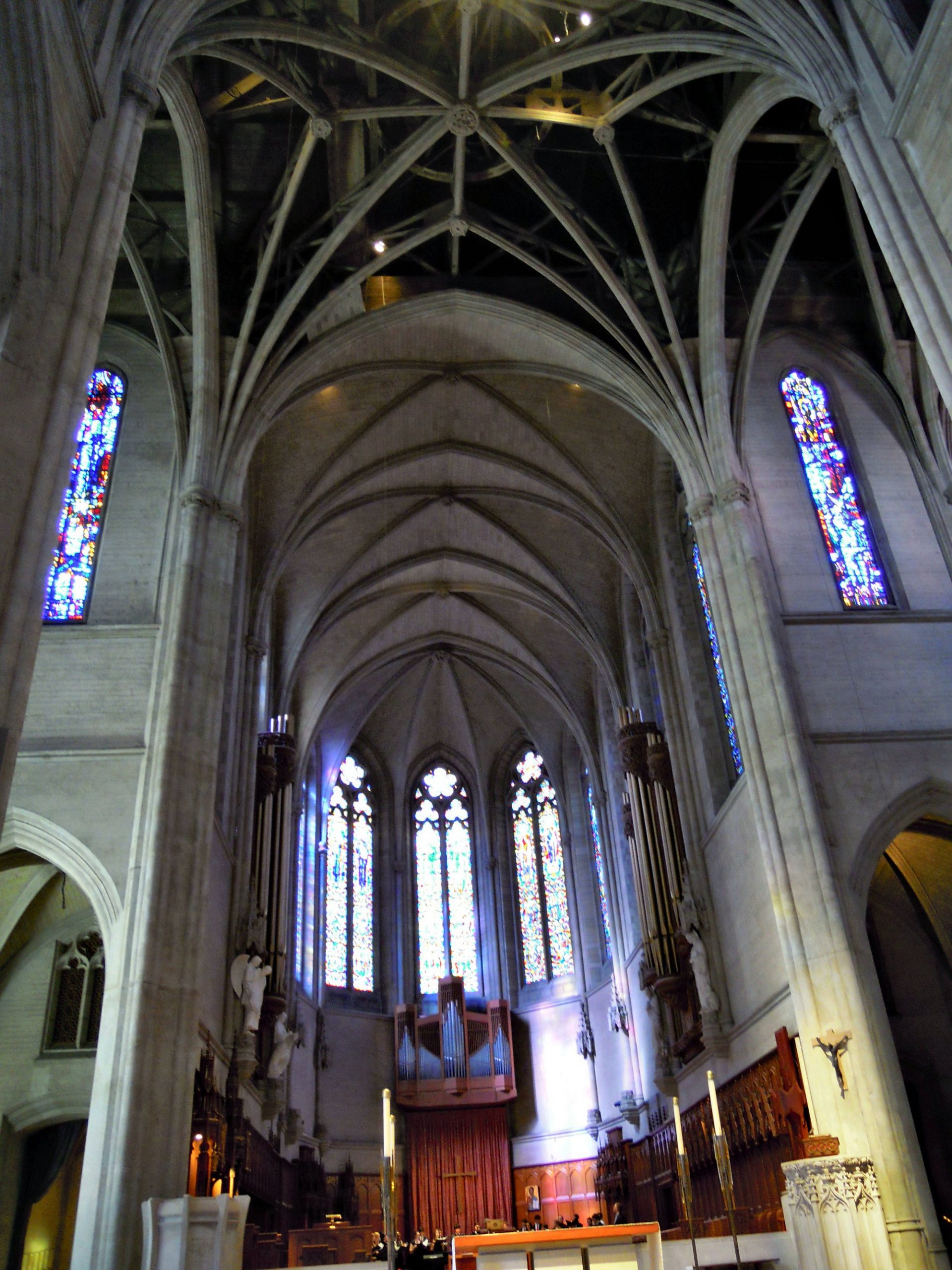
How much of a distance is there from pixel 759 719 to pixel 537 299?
8.82 metres

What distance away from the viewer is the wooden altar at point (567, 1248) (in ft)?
25.3

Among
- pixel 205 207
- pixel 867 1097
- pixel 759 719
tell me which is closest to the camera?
pixel 867 1097

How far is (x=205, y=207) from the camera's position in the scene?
1564 centimetres

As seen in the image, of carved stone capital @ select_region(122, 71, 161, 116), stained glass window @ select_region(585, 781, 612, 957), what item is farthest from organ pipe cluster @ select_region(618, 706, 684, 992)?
carved stone capital @ select_region(122, 71, 161, 116)

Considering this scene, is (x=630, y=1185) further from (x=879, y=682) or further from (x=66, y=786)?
(x=66, y=786)

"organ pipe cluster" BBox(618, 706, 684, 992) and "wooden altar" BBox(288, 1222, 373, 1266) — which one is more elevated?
"organ pipe cluster" BBox(618, 706, 684, 992)

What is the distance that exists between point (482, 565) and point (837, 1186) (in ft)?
52.4

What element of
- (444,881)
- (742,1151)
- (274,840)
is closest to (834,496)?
(742,1151)

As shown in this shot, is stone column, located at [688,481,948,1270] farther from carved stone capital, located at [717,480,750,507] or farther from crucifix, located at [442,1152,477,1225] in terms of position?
crucifix, located at [442,1152,477,1225]

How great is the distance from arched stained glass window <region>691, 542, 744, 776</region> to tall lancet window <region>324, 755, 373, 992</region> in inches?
502

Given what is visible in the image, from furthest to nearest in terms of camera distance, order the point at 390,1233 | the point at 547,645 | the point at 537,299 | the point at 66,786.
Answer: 1. the point at 547,645
2. the point at 537,299
3. the point at 66,786
4. the point at 390,1233

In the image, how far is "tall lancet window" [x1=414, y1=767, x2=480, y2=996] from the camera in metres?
28.1

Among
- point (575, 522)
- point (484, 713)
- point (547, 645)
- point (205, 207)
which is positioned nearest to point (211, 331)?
point (205, 207)

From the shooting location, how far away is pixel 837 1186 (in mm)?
11117
